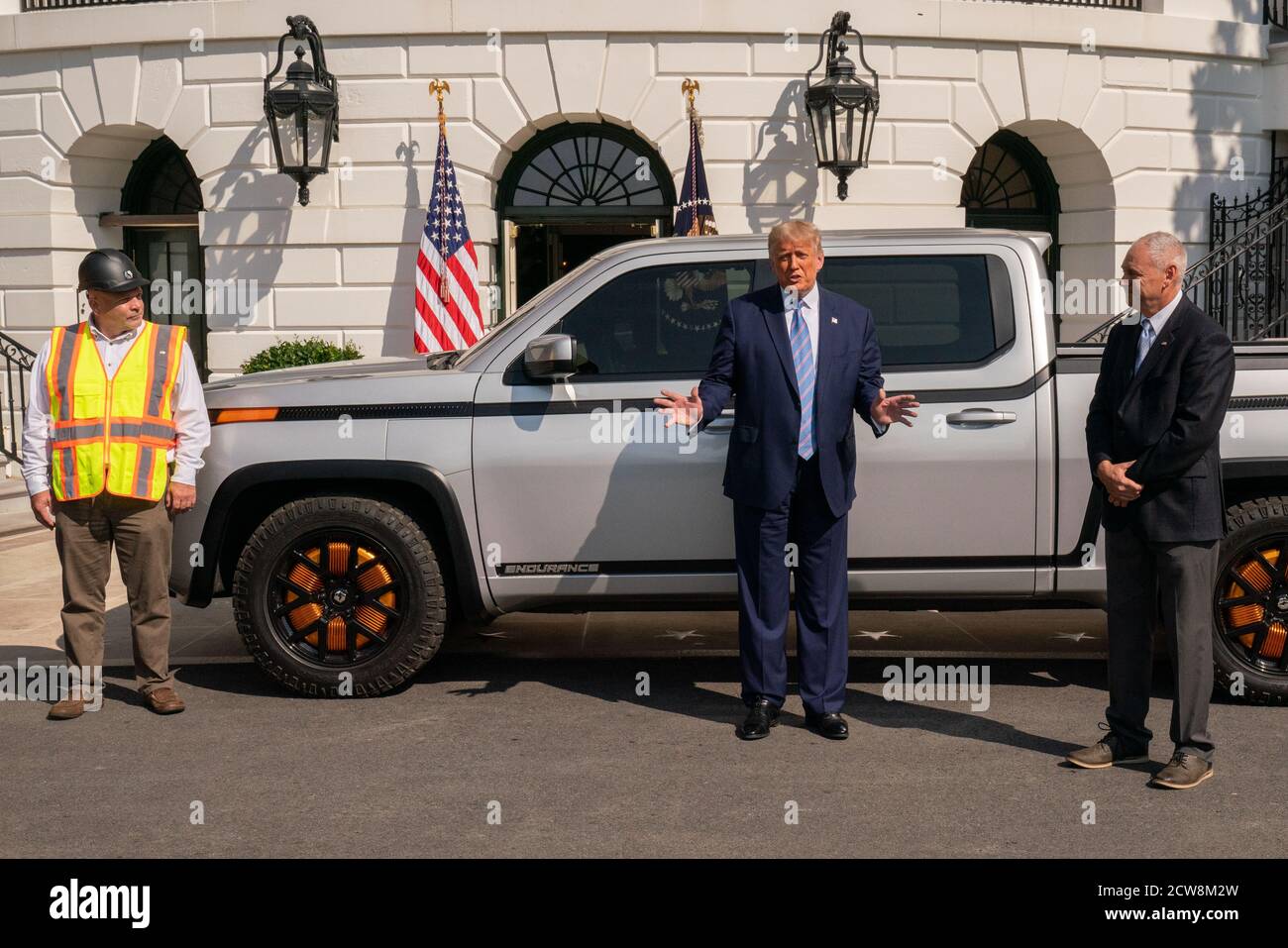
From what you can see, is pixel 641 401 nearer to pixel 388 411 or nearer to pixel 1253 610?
pixel 388 411

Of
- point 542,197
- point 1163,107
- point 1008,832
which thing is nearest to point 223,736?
point 1008,832

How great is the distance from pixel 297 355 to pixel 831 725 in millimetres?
9314

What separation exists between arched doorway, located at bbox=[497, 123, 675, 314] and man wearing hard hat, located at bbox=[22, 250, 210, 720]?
28.5 ft

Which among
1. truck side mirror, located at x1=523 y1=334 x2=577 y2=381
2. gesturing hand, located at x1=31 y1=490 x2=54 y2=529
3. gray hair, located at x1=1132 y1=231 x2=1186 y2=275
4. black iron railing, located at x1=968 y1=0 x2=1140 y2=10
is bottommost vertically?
gesturing hand, located at x1=31 y1=490 x2=54 y2=529

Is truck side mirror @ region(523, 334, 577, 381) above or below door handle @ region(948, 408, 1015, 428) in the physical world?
above

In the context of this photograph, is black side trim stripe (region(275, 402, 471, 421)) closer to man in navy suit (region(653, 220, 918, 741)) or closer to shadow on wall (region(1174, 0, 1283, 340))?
man in navy suit (region(653, 220, 918, 741))

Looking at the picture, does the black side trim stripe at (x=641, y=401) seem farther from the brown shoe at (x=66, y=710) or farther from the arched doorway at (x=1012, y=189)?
the arched doorway at (x=1012, y=189)

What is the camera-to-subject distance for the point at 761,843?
4398mm

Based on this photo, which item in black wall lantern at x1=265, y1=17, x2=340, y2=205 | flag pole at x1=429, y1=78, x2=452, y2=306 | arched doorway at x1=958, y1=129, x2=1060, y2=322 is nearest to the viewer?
black wall lantern at x1=265, y1=17, x2=340, y2=205

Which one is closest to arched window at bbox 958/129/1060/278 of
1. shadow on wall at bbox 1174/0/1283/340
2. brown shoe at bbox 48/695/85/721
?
shadow on wall at bbox 1174/0/1283/340

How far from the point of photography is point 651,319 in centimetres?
621

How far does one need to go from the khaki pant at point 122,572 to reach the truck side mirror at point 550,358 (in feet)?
5.78

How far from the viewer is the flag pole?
13555 mm
